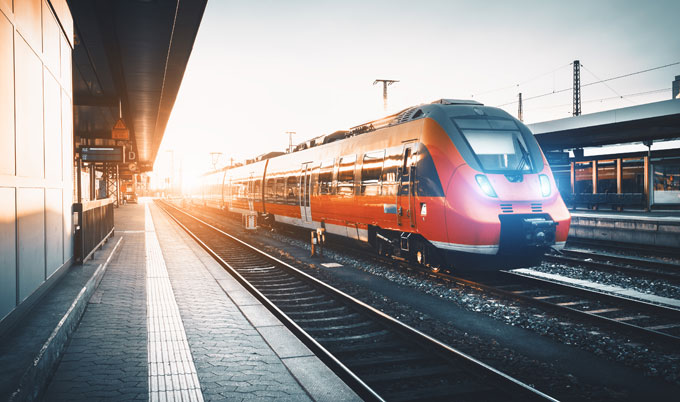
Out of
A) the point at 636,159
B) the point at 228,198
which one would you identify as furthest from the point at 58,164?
the point at 636,159

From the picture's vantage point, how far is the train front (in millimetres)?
7852

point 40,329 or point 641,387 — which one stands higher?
point 40,329

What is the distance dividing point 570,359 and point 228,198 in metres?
27.0

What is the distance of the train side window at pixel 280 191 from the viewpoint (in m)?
18.1

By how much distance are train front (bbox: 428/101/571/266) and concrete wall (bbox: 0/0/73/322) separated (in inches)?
240

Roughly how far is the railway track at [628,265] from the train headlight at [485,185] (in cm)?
419

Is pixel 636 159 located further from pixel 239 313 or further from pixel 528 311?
pixel 239 313

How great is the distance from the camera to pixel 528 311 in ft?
22.3

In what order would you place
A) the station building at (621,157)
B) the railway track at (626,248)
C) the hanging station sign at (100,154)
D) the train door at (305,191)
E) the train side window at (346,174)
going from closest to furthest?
the train side window at (346,174) < the hanging station sign at (100,154) < the railway track at (626,248) < the train door at (305,191) < the station building at (621,157)

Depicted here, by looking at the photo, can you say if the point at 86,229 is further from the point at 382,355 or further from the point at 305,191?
the point at 305,191

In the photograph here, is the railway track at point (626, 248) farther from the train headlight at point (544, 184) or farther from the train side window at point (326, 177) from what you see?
the train side window at point (326, 177)

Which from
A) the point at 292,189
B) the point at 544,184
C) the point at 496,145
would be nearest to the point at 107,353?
the point at 496,145

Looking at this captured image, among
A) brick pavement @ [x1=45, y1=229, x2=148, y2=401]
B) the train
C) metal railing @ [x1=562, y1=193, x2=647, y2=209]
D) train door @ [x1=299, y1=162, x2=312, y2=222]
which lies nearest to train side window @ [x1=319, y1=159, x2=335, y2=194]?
train door @ [x1=299, y1=162, x2=312, y2=222]

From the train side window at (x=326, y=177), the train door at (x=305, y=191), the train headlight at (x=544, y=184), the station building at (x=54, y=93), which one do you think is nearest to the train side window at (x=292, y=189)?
the train door at (x=305, y=191)
